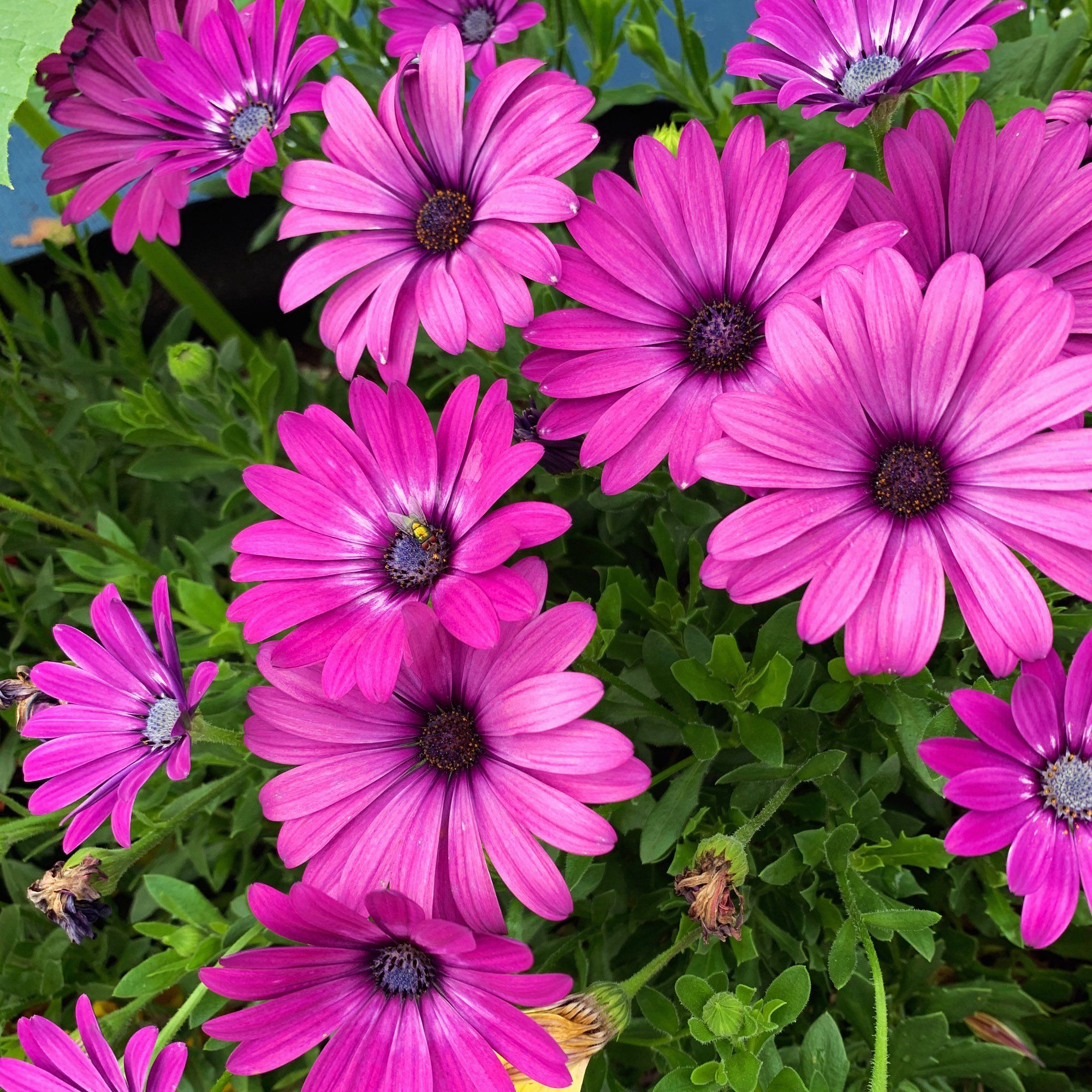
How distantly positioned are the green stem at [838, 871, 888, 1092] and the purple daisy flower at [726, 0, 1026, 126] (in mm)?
568

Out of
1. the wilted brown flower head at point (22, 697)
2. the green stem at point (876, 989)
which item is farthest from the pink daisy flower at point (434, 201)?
the green stem at point (876, 989)

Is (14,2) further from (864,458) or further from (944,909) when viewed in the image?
(944,909)

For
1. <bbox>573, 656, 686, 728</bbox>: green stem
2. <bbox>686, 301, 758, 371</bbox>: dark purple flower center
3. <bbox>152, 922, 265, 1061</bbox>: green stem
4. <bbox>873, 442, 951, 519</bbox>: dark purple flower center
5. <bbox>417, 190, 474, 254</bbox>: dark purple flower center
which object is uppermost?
<bbox>417, 190, 474, 254</bbox>: dark purple flower center

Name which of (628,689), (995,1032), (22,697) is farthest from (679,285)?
(995,1032)

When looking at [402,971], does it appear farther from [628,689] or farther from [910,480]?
[910,480]

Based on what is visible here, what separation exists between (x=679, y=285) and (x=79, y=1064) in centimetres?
71

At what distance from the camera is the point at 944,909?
1.10 meters

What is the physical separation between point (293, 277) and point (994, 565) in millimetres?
589

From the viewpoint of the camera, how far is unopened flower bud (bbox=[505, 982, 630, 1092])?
0.68 metres

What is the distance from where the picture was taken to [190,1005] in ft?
2.51

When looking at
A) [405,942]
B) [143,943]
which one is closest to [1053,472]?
[405,942]

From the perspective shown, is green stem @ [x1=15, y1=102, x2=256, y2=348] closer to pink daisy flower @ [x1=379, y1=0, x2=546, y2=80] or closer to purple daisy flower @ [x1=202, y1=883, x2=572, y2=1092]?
pink daisy flower @ [x1=379, y1=0, x2=546, y2=80]

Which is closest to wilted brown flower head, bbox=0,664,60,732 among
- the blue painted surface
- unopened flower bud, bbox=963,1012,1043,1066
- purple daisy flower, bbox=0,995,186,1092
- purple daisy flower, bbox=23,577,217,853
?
purple daisy flower, bbox=23,577,217,853

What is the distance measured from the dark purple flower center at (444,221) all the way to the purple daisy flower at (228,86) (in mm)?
129
